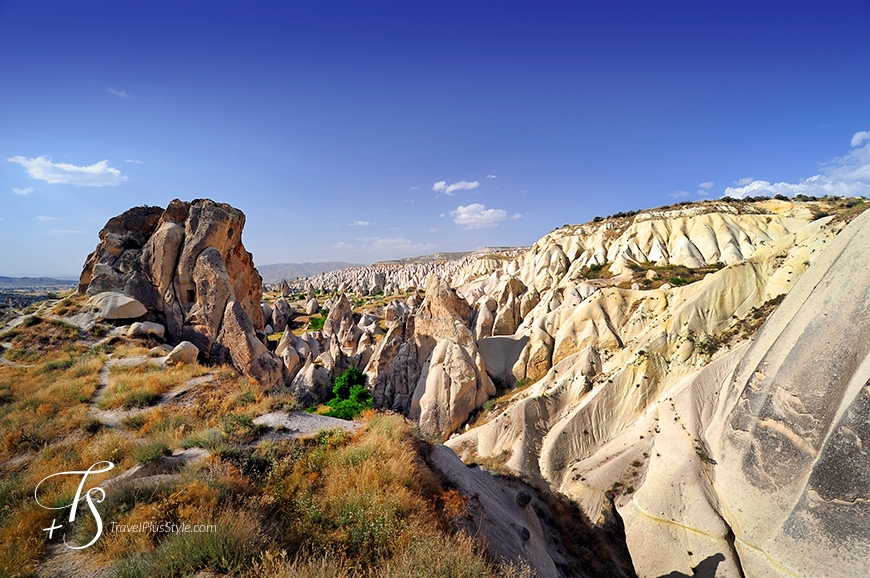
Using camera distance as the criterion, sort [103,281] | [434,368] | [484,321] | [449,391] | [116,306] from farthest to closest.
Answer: [484,321], [434,368], [449,391], [103,281], [116,306]

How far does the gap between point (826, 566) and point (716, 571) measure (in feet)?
7.51

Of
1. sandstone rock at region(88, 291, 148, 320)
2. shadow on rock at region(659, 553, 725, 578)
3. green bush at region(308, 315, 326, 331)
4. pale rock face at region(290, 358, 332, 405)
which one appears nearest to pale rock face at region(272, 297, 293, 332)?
green bush at region(308, 315, 326, 331)

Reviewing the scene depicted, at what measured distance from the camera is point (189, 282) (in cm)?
1538

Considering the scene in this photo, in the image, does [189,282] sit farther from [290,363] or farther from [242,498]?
[242,498]

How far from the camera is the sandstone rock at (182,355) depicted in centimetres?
1121

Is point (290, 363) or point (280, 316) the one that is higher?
point (280, 316)

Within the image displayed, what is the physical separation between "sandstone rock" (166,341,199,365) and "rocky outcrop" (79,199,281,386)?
244cm

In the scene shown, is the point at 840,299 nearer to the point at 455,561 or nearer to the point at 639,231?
the point at 455,561

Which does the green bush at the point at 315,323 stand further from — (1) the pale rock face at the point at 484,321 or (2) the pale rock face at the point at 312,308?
(1) the pale rock face at the point at 484,321

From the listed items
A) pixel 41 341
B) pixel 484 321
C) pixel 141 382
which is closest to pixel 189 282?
pixel 41 341

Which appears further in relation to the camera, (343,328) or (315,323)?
(315,323)

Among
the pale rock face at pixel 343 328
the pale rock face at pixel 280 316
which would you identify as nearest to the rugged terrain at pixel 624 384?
the pale rock face at pixel 343 328

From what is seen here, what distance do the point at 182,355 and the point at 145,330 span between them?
12.1ft

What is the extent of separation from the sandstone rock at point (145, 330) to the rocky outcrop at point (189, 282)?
28.0 inches
